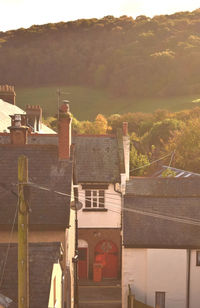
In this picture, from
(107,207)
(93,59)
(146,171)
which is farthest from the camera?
(93,59)

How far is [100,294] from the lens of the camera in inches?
1281

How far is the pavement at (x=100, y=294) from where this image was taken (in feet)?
100

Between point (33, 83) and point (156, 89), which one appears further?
point (33, 83)

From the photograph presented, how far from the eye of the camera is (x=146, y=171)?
62.8 meters

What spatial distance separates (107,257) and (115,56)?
11835 cm

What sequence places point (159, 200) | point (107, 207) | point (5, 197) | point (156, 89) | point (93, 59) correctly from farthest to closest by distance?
point (93, 59), point (156, 89), point (107, 207), point (159, 200), point (5, 197)

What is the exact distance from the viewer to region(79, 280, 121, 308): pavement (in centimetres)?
3048

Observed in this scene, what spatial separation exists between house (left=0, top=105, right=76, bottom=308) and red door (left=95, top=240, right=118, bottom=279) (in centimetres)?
728

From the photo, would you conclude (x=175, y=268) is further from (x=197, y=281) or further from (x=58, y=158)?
(x=58, y=158)

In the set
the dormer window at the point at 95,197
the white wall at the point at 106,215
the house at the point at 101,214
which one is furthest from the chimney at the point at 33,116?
the white wall at the point at 106,215

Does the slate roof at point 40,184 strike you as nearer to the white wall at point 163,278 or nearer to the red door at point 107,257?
the white wall at point 163,278

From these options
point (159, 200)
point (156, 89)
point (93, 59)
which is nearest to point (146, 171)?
point (159, 200)

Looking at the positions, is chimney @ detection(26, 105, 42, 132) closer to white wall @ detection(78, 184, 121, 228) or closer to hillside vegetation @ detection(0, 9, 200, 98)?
white wall @ detection(78, 184, 121, 228)

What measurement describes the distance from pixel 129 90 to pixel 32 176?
4476 inches
